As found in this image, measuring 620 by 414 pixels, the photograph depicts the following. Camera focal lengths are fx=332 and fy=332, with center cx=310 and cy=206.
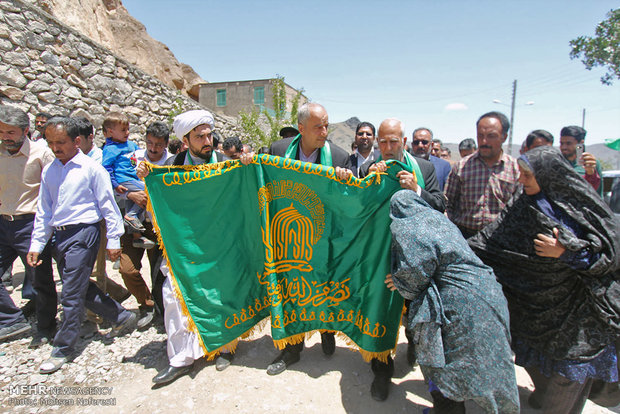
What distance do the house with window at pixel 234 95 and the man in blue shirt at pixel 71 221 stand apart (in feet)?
88.5

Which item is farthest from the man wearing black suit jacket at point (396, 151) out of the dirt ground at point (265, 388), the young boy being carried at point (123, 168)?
the young boy being carried at point (123, 168)

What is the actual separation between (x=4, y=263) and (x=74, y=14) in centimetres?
1220

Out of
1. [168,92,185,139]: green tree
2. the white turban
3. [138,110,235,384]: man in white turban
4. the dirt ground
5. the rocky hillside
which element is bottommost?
the dirt ground

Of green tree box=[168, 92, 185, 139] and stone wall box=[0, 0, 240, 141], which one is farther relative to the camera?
green tree box=[168, 92, 185, 139]

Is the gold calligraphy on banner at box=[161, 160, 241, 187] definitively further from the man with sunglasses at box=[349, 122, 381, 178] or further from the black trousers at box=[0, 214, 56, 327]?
the man with sunglasses at box=[349, 122, 381, 178]

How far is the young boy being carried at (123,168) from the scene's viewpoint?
3.62 meters

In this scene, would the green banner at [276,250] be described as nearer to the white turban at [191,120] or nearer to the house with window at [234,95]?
the white turban at [191,120]

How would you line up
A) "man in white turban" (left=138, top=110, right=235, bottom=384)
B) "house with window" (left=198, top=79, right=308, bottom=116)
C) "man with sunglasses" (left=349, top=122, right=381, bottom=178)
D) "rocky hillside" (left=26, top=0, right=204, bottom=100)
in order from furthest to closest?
"house with window" (left=198, top=79, right=308, bottom=116), "rocky hillside" (left=26, top=0, right=204, bottom=100), "man with sunglasses" (left=349, top=122, right=381, bottom=178), "man in white turban" (left=138, top=110, right=235, bottom=384)

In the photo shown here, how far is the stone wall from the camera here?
241 inches

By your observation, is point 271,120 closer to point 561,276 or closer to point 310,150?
point 310,150

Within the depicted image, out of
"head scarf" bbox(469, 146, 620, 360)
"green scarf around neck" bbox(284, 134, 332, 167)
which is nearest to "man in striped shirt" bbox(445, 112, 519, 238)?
"head scarf" bbox(469, 146, 620, 360)

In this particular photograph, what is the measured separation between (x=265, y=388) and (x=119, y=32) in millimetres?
18638

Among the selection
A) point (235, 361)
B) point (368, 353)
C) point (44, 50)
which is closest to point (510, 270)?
point (368, 353)

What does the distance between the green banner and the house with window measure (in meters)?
27.4
